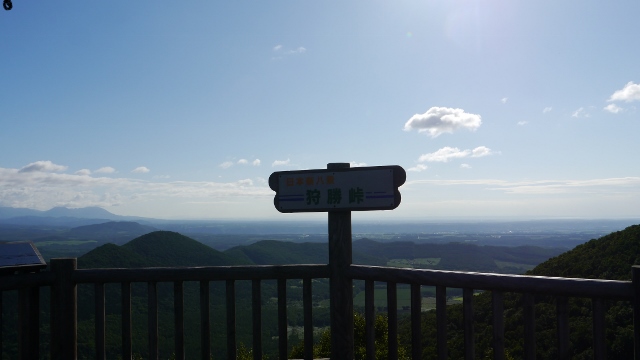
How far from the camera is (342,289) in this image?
385cm

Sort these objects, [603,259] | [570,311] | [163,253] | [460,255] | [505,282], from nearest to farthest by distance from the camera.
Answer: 1. [505,282]
2. [570,311]
3. [603,259]
4. [460,255]
5. [163,253]

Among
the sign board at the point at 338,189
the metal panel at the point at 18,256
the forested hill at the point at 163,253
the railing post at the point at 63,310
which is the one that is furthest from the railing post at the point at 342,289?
the forested hill at the point at 163,253

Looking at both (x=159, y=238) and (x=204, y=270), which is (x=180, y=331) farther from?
(x=159, y=238)

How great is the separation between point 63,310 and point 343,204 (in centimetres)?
238

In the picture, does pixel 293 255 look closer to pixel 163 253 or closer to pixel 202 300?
pixel 163 253

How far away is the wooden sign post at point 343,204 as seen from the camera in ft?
12.4

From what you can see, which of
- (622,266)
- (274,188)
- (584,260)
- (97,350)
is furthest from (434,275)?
(584,260)

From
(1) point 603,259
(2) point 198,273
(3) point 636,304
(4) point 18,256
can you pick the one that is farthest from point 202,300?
(1) point 603,259

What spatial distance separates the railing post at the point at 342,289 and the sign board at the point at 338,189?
138mm

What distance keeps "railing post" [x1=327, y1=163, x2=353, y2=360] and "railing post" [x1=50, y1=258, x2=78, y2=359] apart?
208 centimetres

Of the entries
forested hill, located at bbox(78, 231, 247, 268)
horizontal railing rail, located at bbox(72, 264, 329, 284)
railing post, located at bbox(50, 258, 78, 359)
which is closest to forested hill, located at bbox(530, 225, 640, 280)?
horizontal railing rail, located at bbox(72, 264, 329, 284)

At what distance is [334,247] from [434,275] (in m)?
0.88

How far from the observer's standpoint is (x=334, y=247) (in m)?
3.87

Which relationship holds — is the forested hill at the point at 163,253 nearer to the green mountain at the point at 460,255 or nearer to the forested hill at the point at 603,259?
the green mountain at the point at 460,255
